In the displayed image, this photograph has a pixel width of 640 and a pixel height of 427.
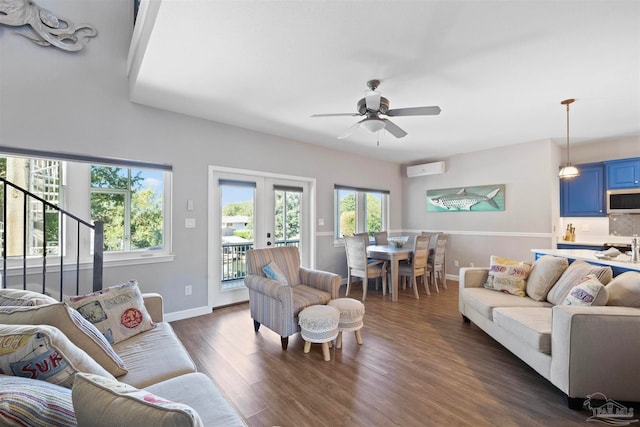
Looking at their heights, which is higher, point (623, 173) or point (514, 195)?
point (623, 173)

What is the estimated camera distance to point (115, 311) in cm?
181

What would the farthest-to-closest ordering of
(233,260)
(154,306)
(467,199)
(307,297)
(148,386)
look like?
(467,199)
(233,260)
(307,297)
(154,306)
(148,386)

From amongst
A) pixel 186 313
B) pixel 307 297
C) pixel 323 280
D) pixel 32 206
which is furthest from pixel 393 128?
pixel 32 206

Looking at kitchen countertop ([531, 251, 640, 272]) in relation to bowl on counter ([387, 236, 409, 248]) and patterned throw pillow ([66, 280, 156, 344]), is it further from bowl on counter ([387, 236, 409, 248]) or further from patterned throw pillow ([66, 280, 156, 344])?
patterned throw pillow ([66, 280, 156, 344])

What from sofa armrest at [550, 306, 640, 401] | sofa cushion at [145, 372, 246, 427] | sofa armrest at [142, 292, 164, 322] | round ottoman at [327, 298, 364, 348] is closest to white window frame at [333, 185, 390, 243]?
round ottoman at [327, 298, 364, 348]

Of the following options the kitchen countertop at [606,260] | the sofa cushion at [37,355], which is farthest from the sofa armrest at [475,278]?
the sofa cushion at [37,355]

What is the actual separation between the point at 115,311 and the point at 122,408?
4.77 ft

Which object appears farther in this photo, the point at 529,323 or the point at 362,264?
the point at 362,264

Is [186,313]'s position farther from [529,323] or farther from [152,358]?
[529,323]

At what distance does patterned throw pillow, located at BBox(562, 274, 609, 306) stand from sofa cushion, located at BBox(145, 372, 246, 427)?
2513 mm

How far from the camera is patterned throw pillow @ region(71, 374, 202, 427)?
0.62 m

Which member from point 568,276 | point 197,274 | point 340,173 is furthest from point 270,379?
point 340,173

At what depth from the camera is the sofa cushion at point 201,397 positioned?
111 cm

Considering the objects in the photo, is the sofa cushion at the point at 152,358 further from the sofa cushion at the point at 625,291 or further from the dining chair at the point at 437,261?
the dining chair at the point at 437,261
